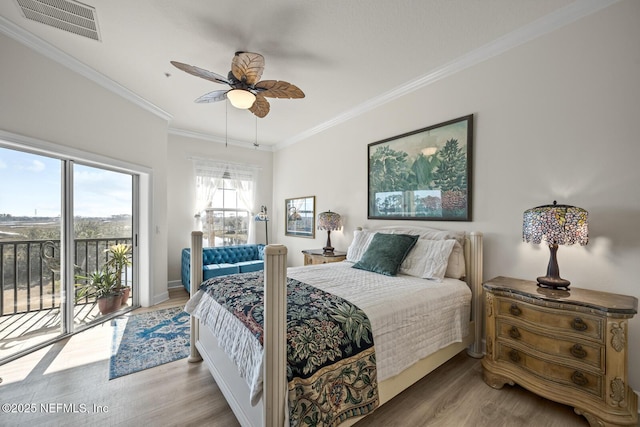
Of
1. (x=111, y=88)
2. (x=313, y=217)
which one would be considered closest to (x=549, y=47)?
(x=313, y=217)

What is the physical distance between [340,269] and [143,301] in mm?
3022

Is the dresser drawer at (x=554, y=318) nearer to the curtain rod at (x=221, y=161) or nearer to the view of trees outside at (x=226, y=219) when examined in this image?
the view of trees outside at (x=226, y=219)

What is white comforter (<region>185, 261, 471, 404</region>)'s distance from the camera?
1.47 meters

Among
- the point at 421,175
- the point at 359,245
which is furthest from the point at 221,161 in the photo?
the point at 421,175

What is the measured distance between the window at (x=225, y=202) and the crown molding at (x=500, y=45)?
2.84m

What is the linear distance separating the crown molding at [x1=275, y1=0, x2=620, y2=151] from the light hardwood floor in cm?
289

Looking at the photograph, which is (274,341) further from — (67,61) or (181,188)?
(181,188)

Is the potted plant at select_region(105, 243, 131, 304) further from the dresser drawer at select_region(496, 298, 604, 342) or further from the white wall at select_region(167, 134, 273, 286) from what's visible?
the dresser drawer at select_region(496, 298, 604, 342)

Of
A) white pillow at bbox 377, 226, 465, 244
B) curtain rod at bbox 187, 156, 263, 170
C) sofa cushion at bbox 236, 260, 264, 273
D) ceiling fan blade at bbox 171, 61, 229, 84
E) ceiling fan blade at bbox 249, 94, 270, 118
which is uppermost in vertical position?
ceiling fan blade at bbox 171, 61, 229, 84

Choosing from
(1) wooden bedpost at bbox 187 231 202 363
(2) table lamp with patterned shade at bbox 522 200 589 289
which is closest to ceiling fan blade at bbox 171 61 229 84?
(1) wooden bedpost at bbox 187 231 202 363

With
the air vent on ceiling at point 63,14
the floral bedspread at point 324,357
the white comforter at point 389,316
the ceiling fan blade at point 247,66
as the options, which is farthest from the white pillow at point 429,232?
the air vent on ceiling at point 63,14

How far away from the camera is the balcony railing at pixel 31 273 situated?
2.30m

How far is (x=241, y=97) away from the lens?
228 cm

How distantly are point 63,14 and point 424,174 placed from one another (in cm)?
354
